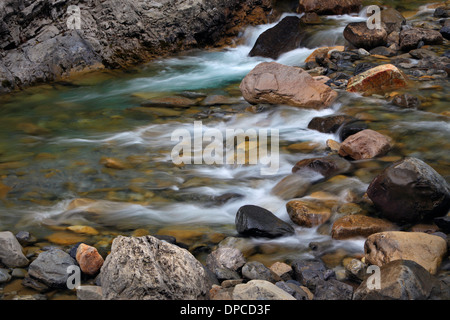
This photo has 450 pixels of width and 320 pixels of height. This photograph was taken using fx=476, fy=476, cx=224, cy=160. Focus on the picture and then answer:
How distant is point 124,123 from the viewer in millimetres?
7273

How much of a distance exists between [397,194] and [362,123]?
7.67 feet

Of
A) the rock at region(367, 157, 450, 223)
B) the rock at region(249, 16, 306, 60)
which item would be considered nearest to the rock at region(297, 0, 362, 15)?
the rock at region(249, 16, 306, 60)

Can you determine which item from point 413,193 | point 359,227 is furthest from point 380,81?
point 359,227

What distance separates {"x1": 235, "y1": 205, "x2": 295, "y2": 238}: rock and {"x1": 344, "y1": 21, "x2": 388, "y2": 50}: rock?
6.29 metres

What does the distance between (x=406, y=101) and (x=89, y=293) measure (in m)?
5.32

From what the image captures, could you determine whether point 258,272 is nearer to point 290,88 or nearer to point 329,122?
point 329,122

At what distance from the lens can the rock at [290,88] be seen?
7.08m

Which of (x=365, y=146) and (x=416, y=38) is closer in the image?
(x=365, y=146)

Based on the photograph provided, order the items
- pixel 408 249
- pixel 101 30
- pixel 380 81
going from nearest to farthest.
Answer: pixel 408 249 < pixel 380 81 < pixel 101 30

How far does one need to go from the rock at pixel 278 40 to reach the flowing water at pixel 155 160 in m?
1.27

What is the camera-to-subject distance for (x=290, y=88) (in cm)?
711

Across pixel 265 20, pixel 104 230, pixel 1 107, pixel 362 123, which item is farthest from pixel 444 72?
pixel 1 107

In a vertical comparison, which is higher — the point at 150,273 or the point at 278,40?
the point at 278,40
